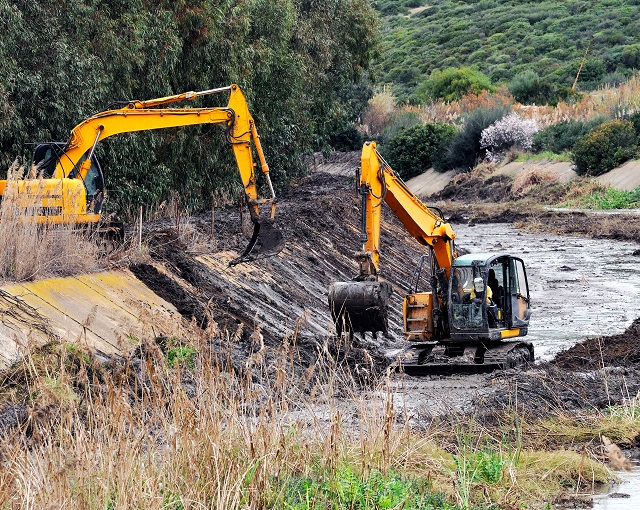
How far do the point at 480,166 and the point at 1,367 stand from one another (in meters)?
57.7

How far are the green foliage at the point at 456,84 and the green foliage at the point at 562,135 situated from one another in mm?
22257

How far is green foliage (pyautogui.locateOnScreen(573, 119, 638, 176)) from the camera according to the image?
187ft

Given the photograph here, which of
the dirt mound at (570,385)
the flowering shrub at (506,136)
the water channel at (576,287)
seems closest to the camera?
the dirt mound at (570,385)

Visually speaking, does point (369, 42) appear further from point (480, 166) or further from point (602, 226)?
point (480, 166)

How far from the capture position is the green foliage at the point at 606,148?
56906mm

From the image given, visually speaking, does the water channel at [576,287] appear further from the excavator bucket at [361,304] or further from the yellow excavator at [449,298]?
the excavator bucket at [361,304]

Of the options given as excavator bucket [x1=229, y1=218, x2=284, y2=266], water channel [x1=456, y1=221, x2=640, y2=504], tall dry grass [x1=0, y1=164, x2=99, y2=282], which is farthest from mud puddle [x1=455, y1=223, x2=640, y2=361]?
tall dry grass [x1=0, y1=164, x2=99, y2=282]

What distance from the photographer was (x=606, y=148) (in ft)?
187

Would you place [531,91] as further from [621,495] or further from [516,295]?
[621,495]

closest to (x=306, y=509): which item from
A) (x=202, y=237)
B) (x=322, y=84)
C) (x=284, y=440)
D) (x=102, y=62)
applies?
(x=284, y=440)

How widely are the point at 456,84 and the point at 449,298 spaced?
255ft

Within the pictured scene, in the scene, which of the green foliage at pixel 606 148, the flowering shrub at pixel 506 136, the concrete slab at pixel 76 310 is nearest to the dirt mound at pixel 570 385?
the concrete slab at pixel 76 310

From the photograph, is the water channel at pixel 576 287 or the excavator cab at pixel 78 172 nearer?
the excavator cab at pixel 78 172

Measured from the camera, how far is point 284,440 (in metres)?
7.51
